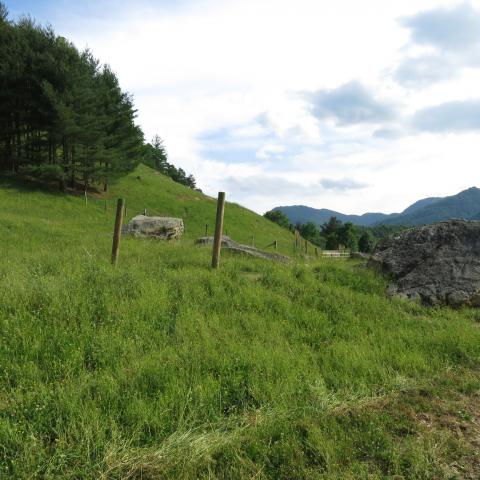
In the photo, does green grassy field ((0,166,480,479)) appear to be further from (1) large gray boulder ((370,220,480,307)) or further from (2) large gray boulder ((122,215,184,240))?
(2) large gray boulder ((122,215,184,240))

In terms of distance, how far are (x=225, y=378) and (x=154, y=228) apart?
53.8ft

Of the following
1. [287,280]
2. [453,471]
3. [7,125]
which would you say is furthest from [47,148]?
[453,471]

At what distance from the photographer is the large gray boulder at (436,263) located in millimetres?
9648

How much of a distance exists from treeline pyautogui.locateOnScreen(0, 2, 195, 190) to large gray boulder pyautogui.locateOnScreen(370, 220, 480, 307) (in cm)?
3121

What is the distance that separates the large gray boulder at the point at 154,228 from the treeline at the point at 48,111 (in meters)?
17.3

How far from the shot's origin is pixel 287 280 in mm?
10023

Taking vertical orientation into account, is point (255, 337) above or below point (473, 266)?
below

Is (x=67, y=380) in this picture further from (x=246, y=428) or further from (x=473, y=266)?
(x=473, y=266)

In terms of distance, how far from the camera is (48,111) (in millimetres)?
34594

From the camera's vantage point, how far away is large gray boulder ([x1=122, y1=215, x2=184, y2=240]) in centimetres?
2039

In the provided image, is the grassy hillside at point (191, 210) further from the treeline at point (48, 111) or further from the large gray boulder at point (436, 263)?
the large gray boulder at point (436, 263)

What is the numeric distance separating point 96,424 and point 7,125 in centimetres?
4149

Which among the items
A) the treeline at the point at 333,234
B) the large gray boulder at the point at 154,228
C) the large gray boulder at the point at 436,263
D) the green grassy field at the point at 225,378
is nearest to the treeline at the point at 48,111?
the large gray boulder at the point at 154,228

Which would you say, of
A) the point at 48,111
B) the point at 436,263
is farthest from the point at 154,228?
the point at 48,111
